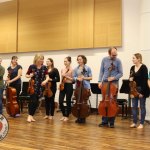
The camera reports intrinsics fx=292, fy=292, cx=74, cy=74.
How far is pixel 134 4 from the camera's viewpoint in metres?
7.85

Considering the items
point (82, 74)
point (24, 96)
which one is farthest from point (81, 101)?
point (24, 96)

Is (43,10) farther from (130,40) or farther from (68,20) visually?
(130,40)

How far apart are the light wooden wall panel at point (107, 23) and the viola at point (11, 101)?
304 centimetres

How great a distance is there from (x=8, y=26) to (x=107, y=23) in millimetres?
3925

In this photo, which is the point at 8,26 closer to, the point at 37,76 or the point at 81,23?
the point at 81,23

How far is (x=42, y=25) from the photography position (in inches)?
378

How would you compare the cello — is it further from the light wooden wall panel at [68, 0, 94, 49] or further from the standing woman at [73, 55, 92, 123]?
the light wooden wall panel at [68, 0, 94, 49]

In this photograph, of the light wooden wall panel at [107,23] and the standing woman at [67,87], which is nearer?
the standing woman at [67,87]

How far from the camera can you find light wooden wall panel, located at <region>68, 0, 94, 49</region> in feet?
28.0

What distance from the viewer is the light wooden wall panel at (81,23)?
854 cm

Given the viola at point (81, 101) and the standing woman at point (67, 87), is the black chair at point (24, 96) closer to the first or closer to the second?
the standing woman at point (67, 87)

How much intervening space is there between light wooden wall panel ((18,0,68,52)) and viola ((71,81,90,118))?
337cm

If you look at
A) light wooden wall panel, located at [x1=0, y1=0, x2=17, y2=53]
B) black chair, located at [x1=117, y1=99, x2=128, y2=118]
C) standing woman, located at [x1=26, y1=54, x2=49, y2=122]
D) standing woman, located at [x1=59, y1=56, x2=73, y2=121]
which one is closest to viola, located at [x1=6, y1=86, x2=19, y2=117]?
standing woman, located at [x1=26, y1=54, x2=49, y2=122]

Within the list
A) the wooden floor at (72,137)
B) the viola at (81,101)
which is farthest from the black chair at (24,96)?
the viola at (81,101)
